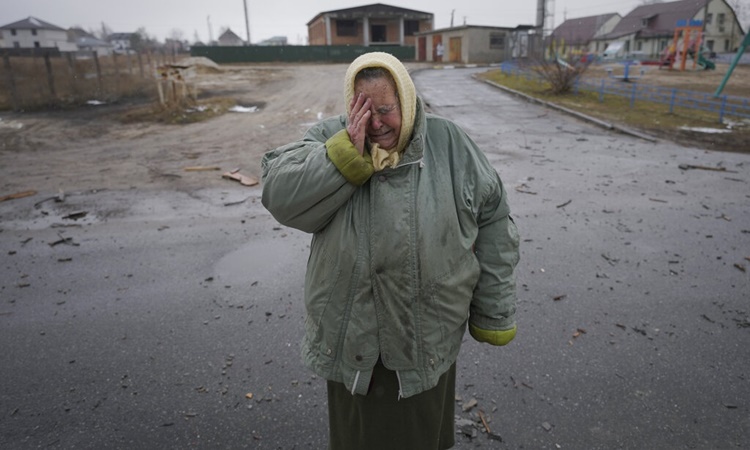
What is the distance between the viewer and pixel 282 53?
45781 mm

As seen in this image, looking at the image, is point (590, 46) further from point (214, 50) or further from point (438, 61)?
point (214, 50)

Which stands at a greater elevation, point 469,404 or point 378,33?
point 378,33

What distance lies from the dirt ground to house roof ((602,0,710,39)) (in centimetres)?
4085

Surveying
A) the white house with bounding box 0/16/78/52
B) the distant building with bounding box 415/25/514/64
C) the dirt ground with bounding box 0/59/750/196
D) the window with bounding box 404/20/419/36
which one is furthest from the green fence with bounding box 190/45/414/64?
the white house with bounding box 0/16/78/52

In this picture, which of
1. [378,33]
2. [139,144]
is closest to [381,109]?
[139,144]

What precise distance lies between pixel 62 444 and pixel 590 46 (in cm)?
7638

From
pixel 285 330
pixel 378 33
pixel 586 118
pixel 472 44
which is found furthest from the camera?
pixel 378 33

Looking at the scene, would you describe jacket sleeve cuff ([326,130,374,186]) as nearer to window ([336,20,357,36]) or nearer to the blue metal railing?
the blue metal railing

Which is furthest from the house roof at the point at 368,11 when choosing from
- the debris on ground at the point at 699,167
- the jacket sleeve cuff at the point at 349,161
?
the jacket sleeve cuff at the point at 349,161

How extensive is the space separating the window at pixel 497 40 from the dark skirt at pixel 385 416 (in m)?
48.3

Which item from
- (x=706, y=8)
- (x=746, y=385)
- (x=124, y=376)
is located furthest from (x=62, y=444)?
(x=706, y=8)

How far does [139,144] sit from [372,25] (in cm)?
4559

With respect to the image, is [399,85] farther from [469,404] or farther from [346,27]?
[346,27]

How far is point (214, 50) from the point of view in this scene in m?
44.5
